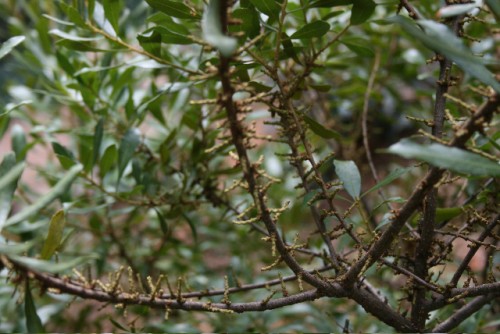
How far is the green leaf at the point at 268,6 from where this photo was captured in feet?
1.55

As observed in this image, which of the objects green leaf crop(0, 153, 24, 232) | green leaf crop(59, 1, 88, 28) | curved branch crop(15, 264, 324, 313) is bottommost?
curved branch crop(15, 264, 324, 313)

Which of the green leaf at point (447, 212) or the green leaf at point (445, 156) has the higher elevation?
the green leaf at point (447, 212)

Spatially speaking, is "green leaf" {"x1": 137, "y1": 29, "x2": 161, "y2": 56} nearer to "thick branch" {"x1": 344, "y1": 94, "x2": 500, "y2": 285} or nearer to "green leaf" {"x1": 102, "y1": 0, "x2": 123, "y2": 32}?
"green leaf" {"x1": 102, "y1": 0, "x2": 123, "y2": 32}

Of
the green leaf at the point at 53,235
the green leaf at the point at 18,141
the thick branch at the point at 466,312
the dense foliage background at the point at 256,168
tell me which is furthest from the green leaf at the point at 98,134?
the thick branch at the point at 466,312

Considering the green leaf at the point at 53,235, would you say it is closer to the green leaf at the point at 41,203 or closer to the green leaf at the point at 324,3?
the green leaf at the point at 41,203

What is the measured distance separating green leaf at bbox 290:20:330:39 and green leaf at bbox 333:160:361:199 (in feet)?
0.46

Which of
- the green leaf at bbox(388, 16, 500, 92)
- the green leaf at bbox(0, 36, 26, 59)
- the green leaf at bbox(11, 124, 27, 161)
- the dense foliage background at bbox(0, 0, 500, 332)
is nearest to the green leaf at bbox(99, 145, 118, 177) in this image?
the dense foliage background at bbox(0, 0, 500, 332)

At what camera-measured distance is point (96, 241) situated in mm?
1172

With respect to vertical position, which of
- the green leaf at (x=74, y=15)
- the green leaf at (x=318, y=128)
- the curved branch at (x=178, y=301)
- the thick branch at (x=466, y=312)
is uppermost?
the green leaf at (x=74, y=15)

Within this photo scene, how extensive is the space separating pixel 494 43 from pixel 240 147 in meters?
0.71

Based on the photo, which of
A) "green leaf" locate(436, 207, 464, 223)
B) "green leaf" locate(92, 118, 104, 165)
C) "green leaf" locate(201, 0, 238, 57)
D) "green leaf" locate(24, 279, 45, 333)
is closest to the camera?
"green leaf" locate(201, 0, 238, 57)

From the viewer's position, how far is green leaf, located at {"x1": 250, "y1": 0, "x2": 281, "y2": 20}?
1.55 feet

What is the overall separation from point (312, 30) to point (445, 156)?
22 centimetres

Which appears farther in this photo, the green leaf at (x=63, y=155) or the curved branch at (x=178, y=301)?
the green leaf at (x=63, y=155)
